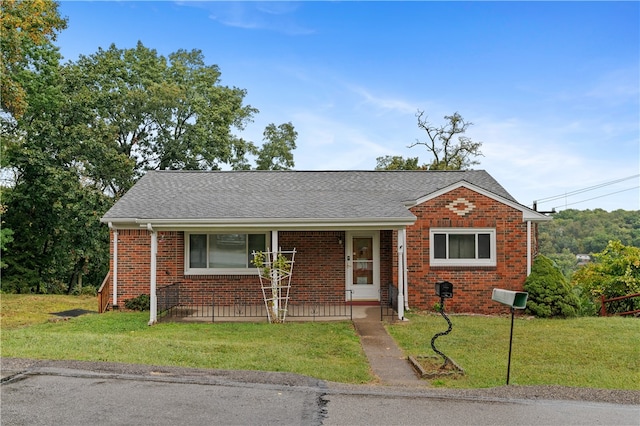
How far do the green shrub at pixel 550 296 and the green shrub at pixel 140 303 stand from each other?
10.5 m

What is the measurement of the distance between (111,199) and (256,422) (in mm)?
20014

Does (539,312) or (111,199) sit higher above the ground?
(111,199)

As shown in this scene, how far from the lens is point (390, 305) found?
13.4m

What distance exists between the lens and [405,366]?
771 cm

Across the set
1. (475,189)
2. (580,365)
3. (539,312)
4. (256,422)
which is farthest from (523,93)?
(256,422)

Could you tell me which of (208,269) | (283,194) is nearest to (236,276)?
(208,269)

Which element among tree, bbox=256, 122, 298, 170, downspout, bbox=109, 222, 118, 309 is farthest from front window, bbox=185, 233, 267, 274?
tree, bbox=256, 122, 298, 170

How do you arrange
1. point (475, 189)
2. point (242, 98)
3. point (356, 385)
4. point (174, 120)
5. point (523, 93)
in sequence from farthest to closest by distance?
point (242, 98)
point (174, 120)
point (523, 93)
point (475, 189)
point (356, 385)

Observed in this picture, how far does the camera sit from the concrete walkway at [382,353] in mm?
6988

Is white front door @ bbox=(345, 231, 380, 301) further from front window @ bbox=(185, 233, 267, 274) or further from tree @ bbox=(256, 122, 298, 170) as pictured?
tree @ bbox=(256, 122, 298, 170)

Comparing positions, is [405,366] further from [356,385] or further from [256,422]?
[256,422]

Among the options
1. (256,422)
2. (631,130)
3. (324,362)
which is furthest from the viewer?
(631,130)

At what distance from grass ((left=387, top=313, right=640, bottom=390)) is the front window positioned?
16.7ft

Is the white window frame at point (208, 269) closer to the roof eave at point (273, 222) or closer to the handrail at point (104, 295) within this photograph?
the roof eave at point (273, 222)
